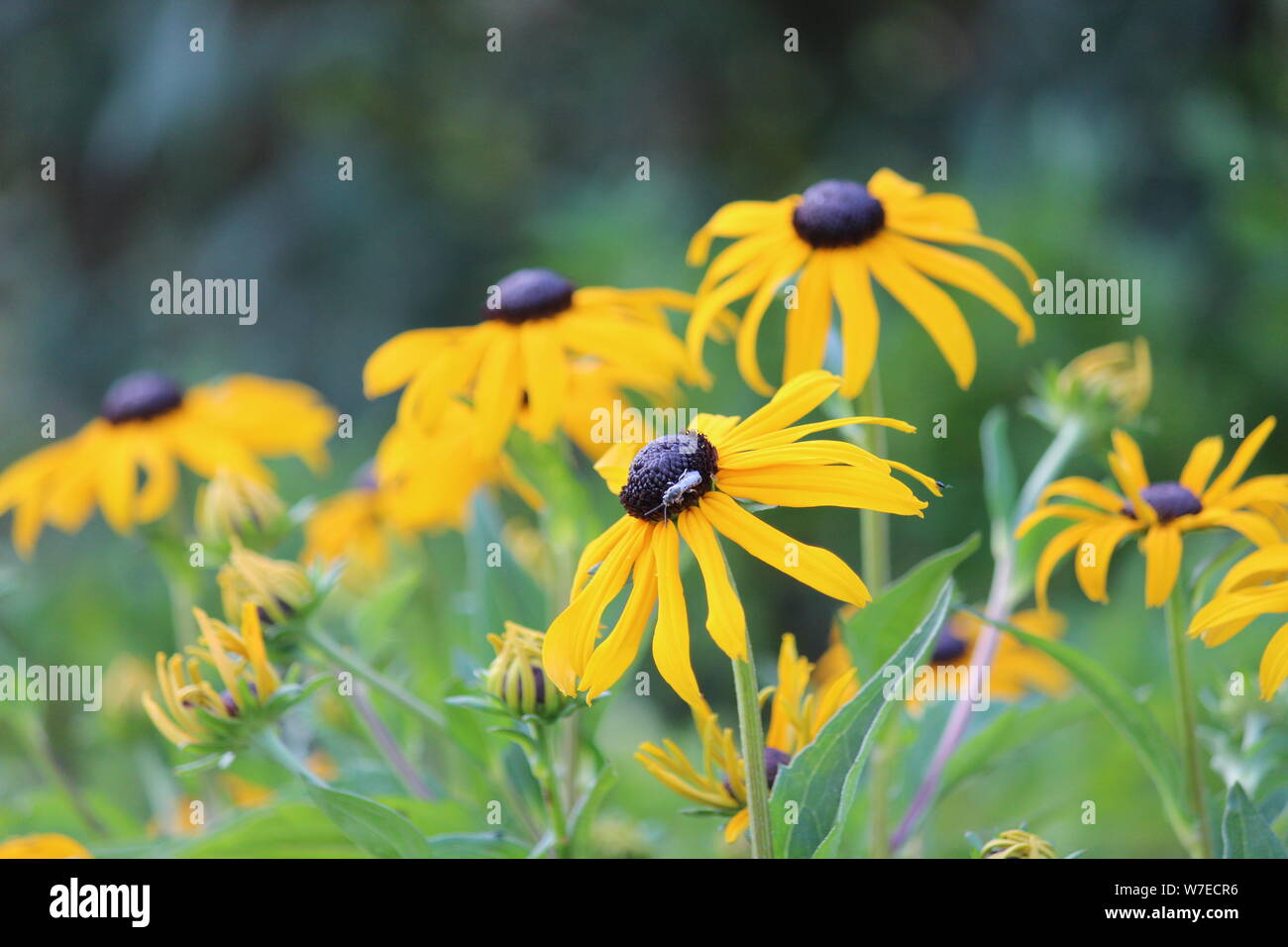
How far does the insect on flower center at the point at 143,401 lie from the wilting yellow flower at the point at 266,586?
38 cm

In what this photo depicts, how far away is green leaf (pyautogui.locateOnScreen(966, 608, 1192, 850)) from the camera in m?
0.64

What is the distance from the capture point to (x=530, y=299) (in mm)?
808

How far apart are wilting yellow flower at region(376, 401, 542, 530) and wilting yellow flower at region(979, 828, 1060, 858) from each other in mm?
369

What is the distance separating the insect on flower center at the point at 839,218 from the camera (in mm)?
749

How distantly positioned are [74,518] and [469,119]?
6.86ft

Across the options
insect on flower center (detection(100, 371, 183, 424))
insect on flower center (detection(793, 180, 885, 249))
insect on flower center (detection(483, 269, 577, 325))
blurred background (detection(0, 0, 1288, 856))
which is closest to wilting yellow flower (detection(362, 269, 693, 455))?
insect on flower center (detection(483, 269, 577, 325))

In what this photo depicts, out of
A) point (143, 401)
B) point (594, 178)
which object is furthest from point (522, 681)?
point (594, 178)

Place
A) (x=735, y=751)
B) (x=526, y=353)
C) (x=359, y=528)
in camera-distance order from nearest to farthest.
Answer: (x=735, y=751), (x=526, y=353), (x=359, y=528)

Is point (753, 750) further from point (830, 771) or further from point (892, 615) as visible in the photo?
point (892, 615)

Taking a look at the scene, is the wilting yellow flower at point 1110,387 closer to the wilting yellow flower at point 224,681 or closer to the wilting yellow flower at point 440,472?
the wilting yellow flower at point 440,472

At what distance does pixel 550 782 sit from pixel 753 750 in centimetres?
14

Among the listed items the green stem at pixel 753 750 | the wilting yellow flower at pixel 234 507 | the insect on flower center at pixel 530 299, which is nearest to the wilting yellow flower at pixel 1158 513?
the green stem at pixel 753 750

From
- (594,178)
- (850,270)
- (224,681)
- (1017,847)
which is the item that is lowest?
(1017,847)

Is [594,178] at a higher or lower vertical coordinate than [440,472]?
higher
